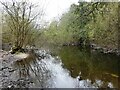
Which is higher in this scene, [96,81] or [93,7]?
[93,7]

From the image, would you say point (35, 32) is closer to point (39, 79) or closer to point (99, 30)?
point (99, 30)

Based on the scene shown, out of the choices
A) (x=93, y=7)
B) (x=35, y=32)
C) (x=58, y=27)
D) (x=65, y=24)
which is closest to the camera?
(x=93, y=7)

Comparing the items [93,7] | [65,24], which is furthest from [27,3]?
[65,24]

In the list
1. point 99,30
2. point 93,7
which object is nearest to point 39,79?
point 93,7

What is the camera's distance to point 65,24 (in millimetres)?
51219

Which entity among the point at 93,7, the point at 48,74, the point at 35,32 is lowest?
the point at 48,74

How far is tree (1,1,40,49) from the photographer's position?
92.2 feet

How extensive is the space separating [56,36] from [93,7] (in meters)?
26.7

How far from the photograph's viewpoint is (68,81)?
12.8 meters

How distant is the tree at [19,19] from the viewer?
2811 cm

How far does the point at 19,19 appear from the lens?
94.7 ft

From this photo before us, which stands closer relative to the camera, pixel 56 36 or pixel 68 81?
pixel 68 81

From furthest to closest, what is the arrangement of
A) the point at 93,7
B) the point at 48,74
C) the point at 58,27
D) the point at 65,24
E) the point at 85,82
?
the point at 58,27 → the point at 65,24 → the point at 93,7 → the point at 48,74 → the point at 85,82

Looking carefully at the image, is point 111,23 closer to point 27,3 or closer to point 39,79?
point 27,3
